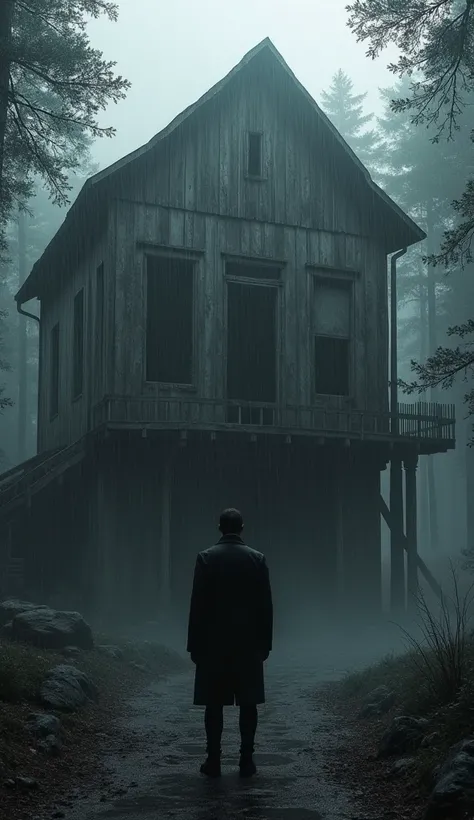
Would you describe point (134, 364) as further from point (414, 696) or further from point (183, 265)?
point (414, 696)

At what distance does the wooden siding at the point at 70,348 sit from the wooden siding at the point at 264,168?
153 centimetres

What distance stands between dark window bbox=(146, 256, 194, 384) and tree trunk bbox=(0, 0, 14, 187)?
17.3 feet

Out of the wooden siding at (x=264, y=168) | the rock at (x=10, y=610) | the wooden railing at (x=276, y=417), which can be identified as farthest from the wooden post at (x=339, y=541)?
the rock at (x=10, y=610)

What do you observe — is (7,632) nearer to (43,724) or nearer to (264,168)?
(43,724)

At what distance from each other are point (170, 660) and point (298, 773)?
352 inches

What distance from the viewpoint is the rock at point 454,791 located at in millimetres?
6141

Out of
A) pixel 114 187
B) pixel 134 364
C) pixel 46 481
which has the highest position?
pixel 114 187

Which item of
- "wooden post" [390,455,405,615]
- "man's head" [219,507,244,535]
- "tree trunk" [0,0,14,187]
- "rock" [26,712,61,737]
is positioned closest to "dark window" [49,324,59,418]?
"wooden post" [390,455,405,615]

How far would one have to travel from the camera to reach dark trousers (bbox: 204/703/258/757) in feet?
25.6

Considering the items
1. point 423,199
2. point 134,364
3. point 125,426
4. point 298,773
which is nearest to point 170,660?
point 125,426

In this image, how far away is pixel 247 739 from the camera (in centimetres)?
784

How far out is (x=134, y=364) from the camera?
1997 centimetres

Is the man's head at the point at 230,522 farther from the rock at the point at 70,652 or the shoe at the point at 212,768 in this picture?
the rock at the point at 70,652

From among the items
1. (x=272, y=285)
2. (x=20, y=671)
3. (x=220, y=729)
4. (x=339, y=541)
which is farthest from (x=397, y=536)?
(x=220, y=729)
